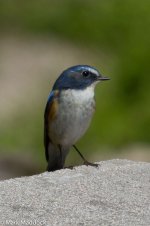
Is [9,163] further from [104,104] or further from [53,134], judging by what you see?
[104,104]

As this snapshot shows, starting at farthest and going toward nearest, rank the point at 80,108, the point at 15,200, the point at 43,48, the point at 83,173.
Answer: the point at 43,48 → the point at 80,108 → the point at 83,173 → the point at 15,200

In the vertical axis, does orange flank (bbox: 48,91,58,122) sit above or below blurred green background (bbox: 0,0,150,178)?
above

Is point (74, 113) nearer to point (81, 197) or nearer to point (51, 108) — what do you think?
point (51, 108)

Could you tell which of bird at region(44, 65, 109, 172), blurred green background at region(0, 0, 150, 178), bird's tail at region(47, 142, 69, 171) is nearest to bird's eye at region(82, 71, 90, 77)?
bird at region(44, 65, 109, 172)

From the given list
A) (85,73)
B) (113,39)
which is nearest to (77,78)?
(85,73)

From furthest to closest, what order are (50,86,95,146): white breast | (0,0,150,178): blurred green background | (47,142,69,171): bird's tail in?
(0,0,150,178): blurred green background → (47,142,69,171): bird's tail → (50,86,95,146): white breast

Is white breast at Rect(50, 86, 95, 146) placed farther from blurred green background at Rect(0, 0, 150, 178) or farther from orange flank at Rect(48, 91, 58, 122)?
blurred green background at Rect(0, 0, 150, 178)

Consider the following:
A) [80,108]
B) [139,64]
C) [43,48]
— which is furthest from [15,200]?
[43,48]
